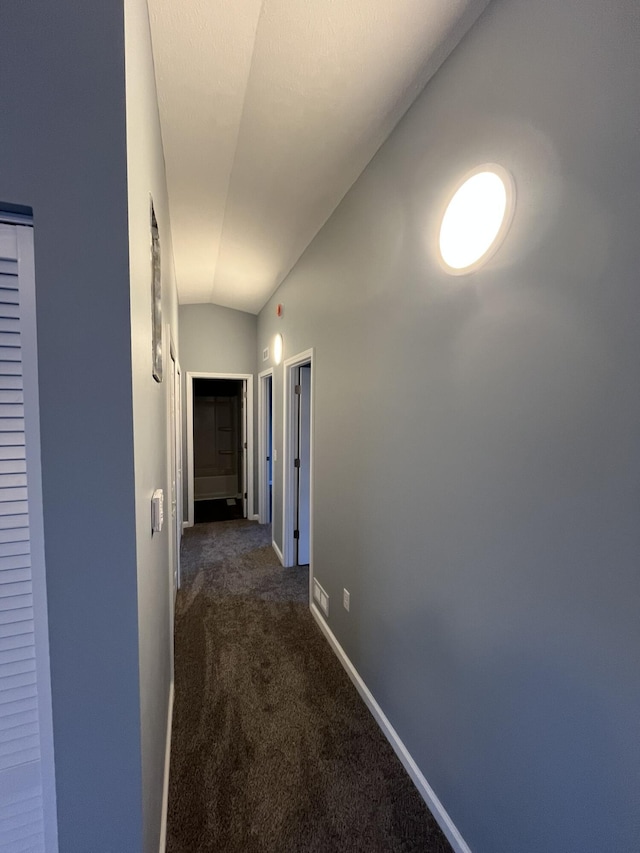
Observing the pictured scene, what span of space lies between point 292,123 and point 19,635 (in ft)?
6.42

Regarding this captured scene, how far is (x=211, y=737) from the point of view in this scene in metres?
1.67

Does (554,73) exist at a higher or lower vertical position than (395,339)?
higher

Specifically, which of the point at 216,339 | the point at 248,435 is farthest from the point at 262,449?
the point at 216,339

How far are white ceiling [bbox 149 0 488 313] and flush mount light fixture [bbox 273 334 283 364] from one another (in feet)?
4.30

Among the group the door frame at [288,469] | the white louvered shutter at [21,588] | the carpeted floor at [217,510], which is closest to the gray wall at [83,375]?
the white louvered shutter at [21,588]

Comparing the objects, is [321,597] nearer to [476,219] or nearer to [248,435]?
[476,219]

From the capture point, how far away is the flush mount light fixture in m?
3.57

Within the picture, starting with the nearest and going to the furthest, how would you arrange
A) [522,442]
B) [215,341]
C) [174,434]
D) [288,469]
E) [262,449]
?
[522,442]
[174,434]
[288,469]
[215,341]
[262,449]

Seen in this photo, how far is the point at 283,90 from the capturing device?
4.48 ft

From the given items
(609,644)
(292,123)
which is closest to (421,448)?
(609,644)

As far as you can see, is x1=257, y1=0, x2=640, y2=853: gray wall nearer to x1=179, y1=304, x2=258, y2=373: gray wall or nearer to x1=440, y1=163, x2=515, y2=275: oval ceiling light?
x1=440, y1=163, x2=515, y2=275: oval ceiling light

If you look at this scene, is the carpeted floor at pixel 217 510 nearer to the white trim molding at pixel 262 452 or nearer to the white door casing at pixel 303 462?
the white trim molding at pixel 262 452

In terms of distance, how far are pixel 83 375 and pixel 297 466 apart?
111 inches

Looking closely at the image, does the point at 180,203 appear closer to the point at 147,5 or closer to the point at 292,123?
the point at 292,123
